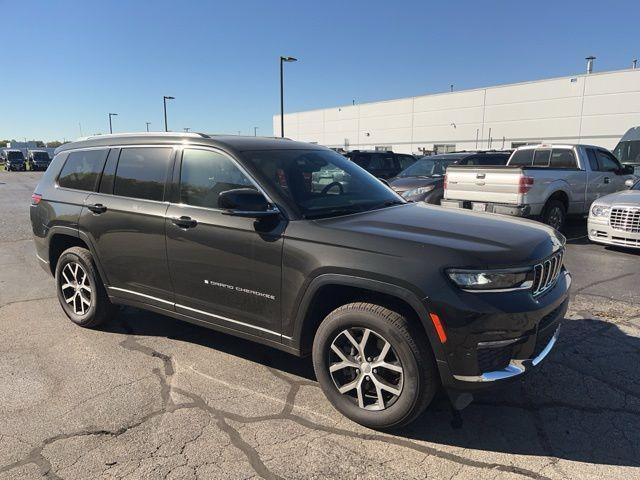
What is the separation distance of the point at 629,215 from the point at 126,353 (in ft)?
25.6

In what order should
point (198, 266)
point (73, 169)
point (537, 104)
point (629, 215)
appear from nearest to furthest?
point (198, 266) → point (73, 169) → point (629, 215) → point (537, 104)

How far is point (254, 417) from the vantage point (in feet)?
10.5

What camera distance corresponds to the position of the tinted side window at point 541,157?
10.7m

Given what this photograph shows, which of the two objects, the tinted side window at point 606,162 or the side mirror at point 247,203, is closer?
the side mirror at point 247,203

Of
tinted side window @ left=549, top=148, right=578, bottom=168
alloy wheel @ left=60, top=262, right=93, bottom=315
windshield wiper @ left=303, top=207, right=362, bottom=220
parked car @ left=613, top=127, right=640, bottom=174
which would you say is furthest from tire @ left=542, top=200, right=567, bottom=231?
parked car @ left=613, top=127, right=640, bottom=174

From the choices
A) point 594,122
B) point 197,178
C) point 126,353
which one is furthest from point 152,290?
point 594,122

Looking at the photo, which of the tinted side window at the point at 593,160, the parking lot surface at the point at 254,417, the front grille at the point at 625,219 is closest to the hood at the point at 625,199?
the front grille at the point at 625,219

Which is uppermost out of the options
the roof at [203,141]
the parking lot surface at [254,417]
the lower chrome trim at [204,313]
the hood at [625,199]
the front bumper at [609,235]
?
the roof at [203,141]

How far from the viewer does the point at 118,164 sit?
443 cm

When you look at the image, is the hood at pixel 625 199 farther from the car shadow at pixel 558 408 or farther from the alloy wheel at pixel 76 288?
the alloy wheel at pixel 76 288

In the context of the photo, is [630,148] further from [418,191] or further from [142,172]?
[142,172]

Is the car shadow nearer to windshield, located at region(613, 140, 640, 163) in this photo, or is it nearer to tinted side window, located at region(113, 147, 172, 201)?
tinted side window, located at region(113, 147, 172, 201)

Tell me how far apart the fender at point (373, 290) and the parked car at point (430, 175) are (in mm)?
6702

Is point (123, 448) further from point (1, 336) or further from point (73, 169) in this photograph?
point (73, 169)
